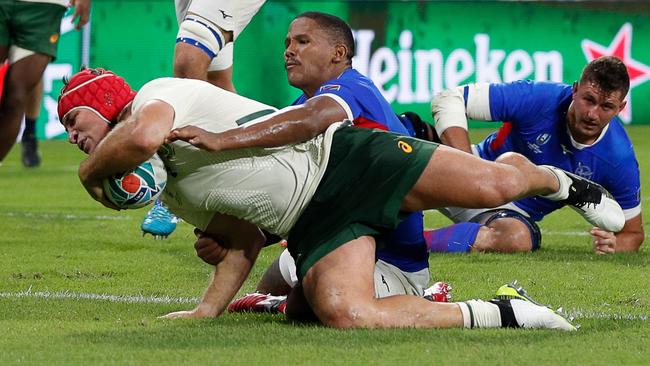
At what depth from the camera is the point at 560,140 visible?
734cm

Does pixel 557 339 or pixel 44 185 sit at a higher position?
pixel 557 339

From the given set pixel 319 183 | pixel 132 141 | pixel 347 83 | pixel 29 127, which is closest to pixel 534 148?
pixel 347 83

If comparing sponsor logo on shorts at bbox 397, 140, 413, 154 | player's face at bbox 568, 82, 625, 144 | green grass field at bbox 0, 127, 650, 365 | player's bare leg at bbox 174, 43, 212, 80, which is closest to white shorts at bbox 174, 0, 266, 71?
player's bare leg at bbox 174, 43, 212, 80

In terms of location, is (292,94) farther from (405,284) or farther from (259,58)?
(405,284)

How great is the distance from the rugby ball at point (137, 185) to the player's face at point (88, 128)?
0.67 ft

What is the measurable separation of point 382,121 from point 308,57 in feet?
2.24

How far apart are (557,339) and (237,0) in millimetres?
3692

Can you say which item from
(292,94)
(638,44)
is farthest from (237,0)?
(638,44)

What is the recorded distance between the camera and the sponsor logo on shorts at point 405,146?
4.91 metres

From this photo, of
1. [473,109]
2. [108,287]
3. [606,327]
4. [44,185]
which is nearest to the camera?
[606,327]

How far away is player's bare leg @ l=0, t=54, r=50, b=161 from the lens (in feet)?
31.7

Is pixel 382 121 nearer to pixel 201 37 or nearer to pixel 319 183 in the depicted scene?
pixel 319 183

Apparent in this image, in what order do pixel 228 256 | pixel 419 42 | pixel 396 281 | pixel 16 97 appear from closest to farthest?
pixel 396 281 < pixel 228 256 < pixel 16 97 < pixel 419 42

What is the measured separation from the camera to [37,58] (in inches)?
383
